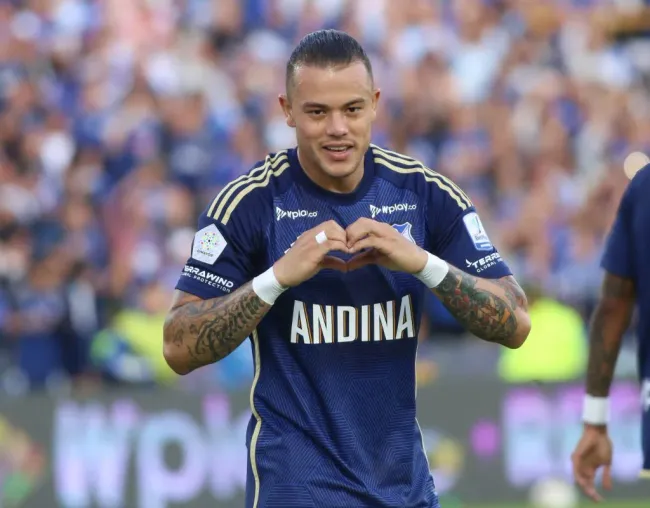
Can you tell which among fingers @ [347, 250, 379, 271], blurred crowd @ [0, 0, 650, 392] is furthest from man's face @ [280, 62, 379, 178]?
blurred crowd @ [0, 0, 650, 392]

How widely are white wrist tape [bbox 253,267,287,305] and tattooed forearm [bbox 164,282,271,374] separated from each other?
0.06ft

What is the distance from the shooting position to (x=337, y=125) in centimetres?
467

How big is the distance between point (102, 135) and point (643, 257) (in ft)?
28.0

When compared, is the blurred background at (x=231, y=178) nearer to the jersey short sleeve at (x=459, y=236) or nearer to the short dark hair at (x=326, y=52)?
the jersey short sleeve at (x=459, y=236)

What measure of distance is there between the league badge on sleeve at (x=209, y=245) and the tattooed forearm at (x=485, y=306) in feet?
2.58

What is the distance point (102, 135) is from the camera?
13195 millimetres

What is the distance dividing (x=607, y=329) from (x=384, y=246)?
5.42ft

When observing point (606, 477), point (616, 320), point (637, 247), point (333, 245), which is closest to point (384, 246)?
point (333, 245)

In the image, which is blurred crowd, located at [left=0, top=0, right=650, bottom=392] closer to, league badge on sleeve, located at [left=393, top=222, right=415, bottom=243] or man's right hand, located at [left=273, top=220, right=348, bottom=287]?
league badge on sleeve, located at [left=393, top=222, right=415, bottom=243]

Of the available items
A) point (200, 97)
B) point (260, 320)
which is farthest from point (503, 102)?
point (260, 320)

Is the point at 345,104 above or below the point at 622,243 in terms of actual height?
above

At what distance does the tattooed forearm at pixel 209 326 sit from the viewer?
465 cm

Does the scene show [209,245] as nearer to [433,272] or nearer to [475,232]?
[433,272]

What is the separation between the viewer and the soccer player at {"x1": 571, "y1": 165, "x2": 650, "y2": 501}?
215 inches
